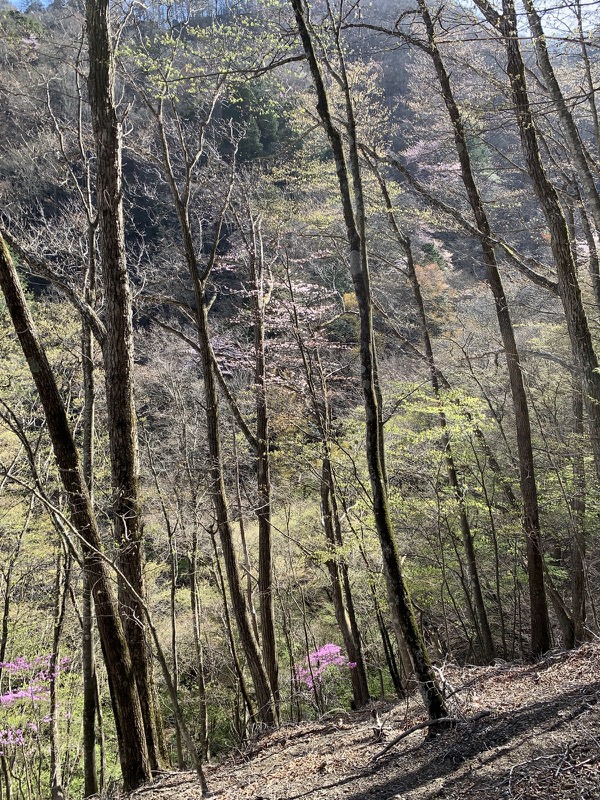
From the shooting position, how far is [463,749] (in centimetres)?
314

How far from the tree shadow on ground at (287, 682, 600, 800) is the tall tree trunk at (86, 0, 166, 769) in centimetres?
194

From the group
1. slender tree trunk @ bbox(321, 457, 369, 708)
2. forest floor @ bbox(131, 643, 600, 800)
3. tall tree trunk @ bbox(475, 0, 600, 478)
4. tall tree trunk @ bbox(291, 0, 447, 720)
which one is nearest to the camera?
forest floor @ bbox(131, 643, 600, 800)

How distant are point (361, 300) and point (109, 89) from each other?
142 inches

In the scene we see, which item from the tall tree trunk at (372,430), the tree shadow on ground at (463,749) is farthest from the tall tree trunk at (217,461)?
the tree shadow on ground at (463,749)

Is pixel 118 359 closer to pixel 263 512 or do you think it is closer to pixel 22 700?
pixel 263 512

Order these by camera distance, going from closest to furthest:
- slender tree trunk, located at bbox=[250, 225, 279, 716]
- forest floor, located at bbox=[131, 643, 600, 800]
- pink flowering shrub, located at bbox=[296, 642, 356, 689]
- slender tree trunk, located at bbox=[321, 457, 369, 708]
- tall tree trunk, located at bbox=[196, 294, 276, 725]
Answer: forest floor, located at bbox=[131, 643, 600, 800], tall tree trunk, located at bbox=[196, 294, 276, 725], slender tree trunk, located at bbox=[250, 225, 279, 716], slender tree trunk, located at bbox=[321, 457, 369, 708], pink flowering shrub, located at bbox=[296, 642, 356, 689]

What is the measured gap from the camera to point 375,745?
4.00 metres

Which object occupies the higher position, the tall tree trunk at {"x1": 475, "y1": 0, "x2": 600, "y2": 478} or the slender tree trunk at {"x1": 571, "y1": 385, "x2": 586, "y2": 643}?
the tall tree trunk at {"x1": 475, "y1": 0, "x2": 600, "y2": 478}

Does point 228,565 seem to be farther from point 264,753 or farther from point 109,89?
point 109,89

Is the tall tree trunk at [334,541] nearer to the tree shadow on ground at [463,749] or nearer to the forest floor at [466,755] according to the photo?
the forest floor at [466,755]

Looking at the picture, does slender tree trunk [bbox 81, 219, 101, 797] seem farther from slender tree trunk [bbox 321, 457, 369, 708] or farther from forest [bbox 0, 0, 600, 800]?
slender tree trunk [bbox 321, 457, 369, 708]

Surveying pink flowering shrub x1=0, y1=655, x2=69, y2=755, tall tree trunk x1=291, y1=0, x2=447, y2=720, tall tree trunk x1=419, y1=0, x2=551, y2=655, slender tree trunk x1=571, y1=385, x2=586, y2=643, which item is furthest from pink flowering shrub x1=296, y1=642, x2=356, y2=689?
tall tree trunk x1=291, y1=0, x2=447, y2=720

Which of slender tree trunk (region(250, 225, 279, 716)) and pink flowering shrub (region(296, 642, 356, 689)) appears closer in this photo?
slender tree trunk (region(250, 225, 279, 716))

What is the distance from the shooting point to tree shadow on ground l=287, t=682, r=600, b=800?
2963mm
